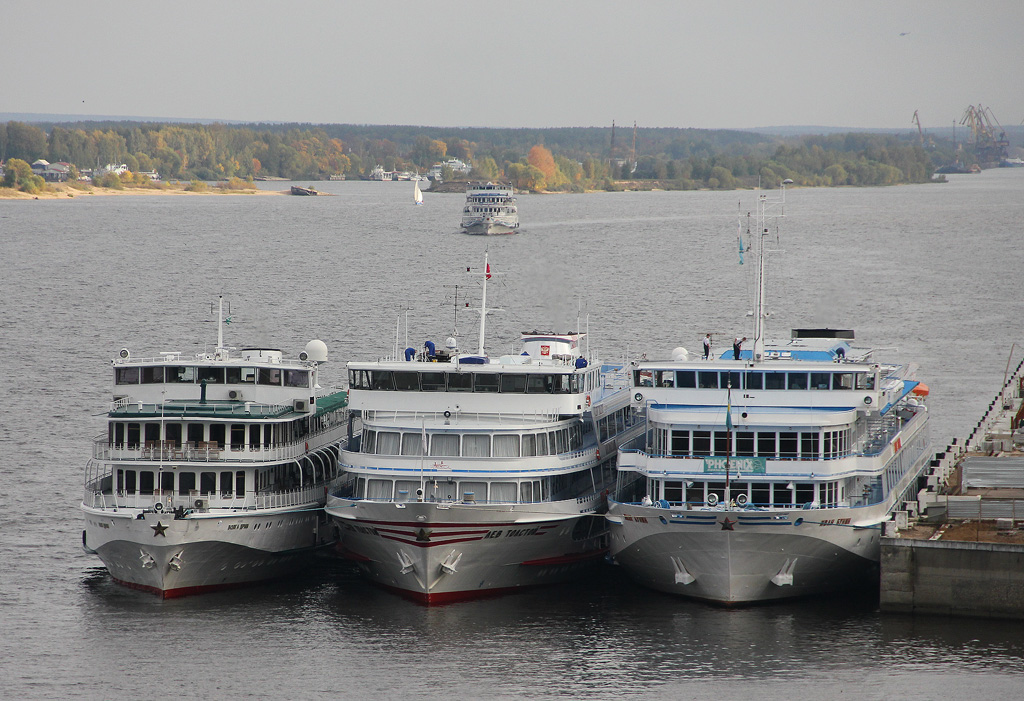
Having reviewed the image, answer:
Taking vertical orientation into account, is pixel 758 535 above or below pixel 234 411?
below

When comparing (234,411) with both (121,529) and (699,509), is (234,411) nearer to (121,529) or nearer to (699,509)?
(121,529)

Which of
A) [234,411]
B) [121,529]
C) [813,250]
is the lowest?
[121,529]

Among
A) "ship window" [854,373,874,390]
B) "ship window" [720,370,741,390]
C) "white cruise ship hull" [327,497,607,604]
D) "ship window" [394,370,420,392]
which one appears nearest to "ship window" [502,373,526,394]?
"ship window" [394,370,420,392]

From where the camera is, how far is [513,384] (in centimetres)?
5050

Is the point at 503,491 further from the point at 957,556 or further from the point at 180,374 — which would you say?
the point at 957,556

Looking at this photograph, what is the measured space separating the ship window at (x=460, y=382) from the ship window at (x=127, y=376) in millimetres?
12877

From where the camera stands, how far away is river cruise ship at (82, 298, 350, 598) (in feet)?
160

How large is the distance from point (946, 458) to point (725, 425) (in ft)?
57.6

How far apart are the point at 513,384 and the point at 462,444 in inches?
116

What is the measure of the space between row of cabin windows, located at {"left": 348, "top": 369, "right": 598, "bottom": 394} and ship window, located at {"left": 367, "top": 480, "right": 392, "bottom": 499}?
3.49 meters

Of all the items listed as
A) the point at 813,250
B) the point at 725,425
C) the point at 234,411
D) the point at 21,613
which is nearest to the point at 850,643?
the point at 725,425

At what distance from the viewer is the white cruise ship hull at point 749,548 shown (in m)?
46.5

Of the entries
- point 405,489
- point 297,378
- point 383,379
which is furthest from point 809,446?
point 297,378

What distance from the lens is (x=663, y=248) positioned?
607ft
